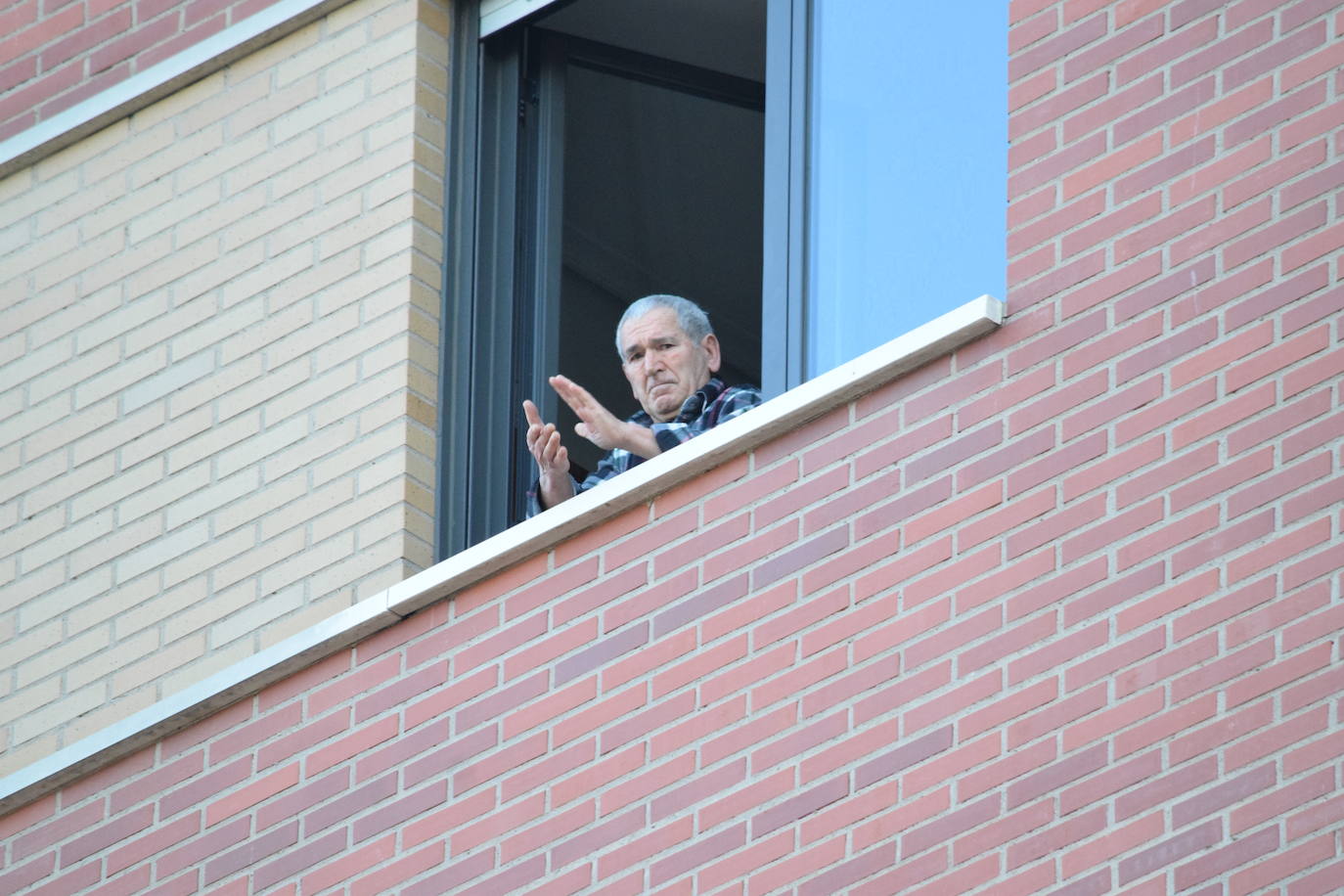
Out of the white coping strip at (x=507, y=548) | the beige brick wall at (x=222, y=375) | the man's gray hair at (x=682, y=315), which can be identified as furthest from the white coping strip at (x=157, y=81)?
the white coping strip at (x=507, y=548)

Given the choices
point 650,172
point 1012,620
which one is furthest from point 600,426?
point 650,172

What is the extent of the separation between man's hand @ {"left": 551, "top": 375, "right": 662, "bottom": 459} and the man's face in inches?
19.8

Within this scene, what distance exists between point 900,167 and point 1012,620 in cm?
160

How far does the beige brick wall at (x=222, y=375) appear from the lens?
9.09 meters

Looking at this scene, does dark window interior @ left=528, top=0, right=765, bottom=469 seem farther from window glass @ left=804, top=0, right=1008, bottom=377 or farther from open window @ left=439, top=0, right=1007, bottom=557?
window glass @ left=804, top=0, right=1008, bottom=377

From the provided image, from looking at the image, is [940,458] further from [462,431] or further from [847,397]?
[462,431]

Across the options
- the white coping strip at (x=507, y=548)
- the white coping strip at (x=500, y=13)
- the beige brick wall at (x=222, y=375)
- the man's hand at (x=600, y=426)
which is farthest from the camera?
the white coping strip at (x=500, y=13)

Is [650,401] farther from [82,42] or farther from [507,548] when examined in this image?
Result: [82,42]

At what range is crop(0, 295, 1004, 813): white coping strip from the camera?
8133mm

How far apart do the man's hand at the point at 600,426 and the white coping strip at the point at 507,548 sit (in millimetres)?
102

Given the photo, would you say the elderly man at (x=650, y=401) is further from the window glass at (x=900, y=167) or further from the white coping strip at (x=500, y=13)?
the white coping strip at (x=500, y=13)

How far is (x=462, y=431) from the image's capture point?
9.23 meters

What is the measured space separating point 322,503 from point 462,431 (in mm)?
433

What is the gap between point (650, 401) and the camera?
30.1ft
